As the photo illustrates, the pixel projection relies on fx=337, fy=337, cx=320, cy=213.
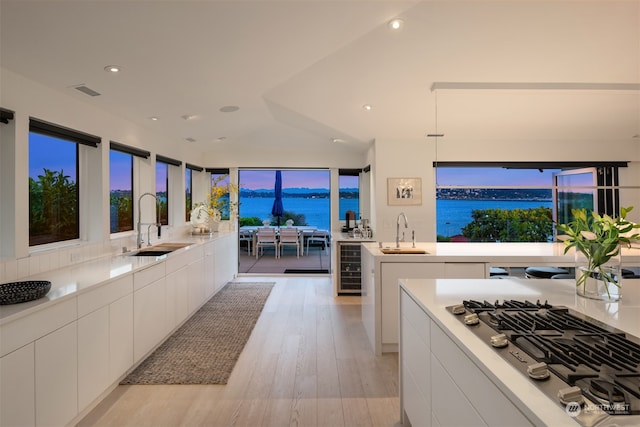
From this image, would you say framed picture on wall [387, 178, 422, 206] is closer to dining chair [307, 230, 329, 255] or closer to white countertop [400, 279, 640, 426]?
white countertop [400, 279, 640, 426]

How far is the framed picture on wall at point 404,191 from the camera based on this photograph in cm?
497

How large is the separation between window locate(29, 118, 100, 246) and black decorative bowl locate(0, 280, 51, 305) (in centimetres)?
78

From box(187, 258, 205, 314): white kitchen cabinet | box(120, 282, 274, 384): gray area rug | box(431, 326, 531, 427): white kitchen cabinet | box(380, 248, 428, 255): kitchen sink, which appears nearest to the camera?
box(431, 326, 531, 427): white kitchen cabinet

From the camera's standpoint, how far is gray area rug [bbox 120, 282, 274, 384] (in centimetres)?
271

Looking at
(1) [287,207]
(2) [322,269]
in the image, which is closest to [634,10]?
(2) [322,269]

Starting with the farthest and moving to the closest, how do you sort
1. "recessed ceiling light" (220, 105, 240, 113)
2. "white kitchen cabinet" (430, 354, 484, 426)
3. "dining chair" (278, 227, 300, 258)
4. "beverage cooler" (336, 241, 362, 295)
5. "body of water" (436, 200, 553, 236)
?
"dining chair" (278, 227, 300, 258)
"body of water" (436, 200, 553, 236)
"beverage cooler" (336, 241, 362, 295)
"recessed ceiling light" (220, 105, 240, 113)
"white kitchen cabinet" (430, 354, 484, 426)

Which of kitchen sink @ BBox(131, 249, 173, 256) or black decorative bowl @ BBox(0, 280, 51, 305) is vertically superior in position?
kitchen sink @ BBox(131, 249, 173, 256)

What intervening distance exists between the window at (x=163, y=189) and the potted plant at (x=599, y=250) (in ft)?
15.5

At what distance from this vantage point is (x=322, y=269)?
720 cm

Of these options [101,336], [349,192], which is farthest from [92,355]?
[349,192]

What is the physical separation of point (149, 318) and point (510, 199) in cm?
551

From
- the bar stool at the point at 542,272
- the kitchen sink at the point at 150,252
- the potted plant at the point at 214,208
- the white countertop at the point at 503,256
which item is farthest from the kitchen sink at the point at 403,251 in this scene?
the potted plant at the point at 214,208

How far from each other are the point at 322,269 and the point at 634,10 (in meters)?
5.86

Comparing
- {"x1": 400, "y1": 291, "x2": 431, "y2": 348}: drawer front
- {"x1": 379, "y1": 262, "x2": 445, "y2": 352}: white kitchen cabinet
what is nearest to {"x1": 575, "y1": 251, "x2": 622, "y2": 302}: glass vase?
{"x1": 400, "y1": 291, "x2": 431, "y2": 348}: drawer front
